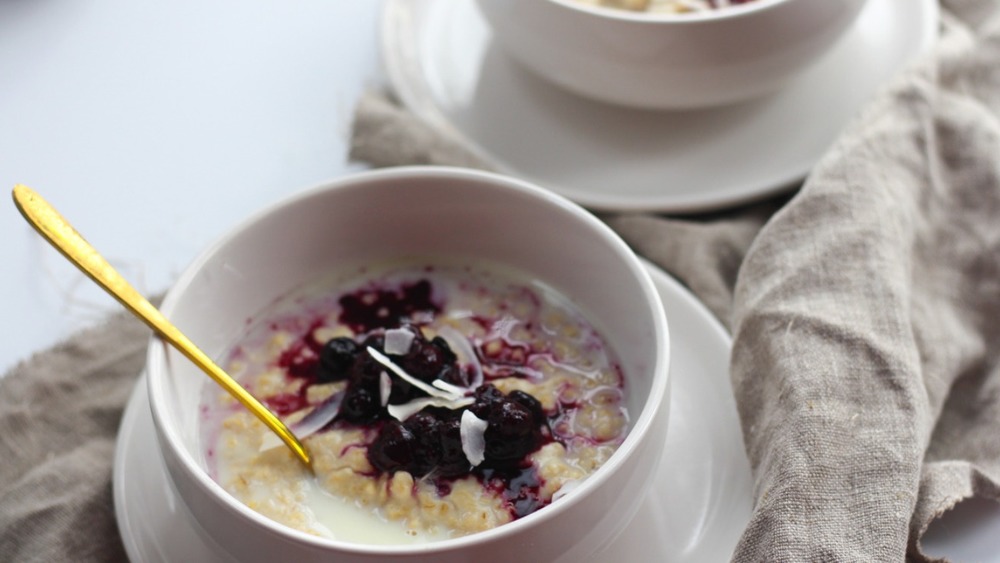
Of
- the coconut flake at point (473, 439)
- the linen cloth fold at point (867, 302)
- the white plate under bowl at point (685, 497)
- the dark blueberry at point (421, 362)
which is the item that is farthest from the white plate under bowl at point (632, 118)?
the coconut flake at point (473, 439)

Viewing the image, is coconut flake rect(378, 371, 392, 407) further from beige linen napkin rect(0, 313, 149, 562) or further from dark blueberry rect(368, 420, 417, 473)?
beige linen napkin rect(0, 313, 149, 562)

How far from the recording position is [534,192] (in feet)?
4.89

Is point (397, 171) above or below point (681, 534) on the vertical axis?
above

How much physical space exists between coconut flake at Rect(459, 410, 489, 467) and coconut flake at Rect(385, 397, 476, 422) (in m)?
0.05

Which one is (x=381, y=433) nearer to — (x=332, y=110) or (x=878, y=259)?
(x=878, y=259)

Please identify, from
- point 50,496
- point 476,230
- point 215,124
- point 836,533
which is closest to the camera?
point 836,533

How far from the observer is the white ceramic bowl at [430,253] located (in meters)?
1.12

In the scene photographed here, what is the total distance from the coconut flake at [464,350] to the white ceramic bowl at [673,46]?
61cm

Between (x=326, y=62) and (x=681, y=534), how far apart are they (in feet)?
4.37

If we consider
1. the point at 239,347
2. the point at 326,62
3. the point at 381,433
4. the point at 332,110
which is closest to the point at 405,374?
the point at 381,433

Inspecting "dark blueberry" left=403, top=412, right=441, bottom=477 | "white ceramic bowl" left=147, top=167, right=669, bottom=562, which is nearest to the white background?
"white ceramic bowl" left=147, top=167, right=669, bottom=562

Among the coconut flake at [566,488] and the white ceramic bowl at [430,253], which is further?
the coconut flake at [566,488]

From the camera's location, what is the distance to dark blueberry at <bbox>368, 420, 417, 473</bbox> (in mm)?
1260

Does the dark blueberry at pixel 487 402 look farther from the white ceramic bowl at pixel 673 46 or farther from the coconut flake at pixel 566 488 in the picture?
the white ceramic bowl at pixel 673 46
